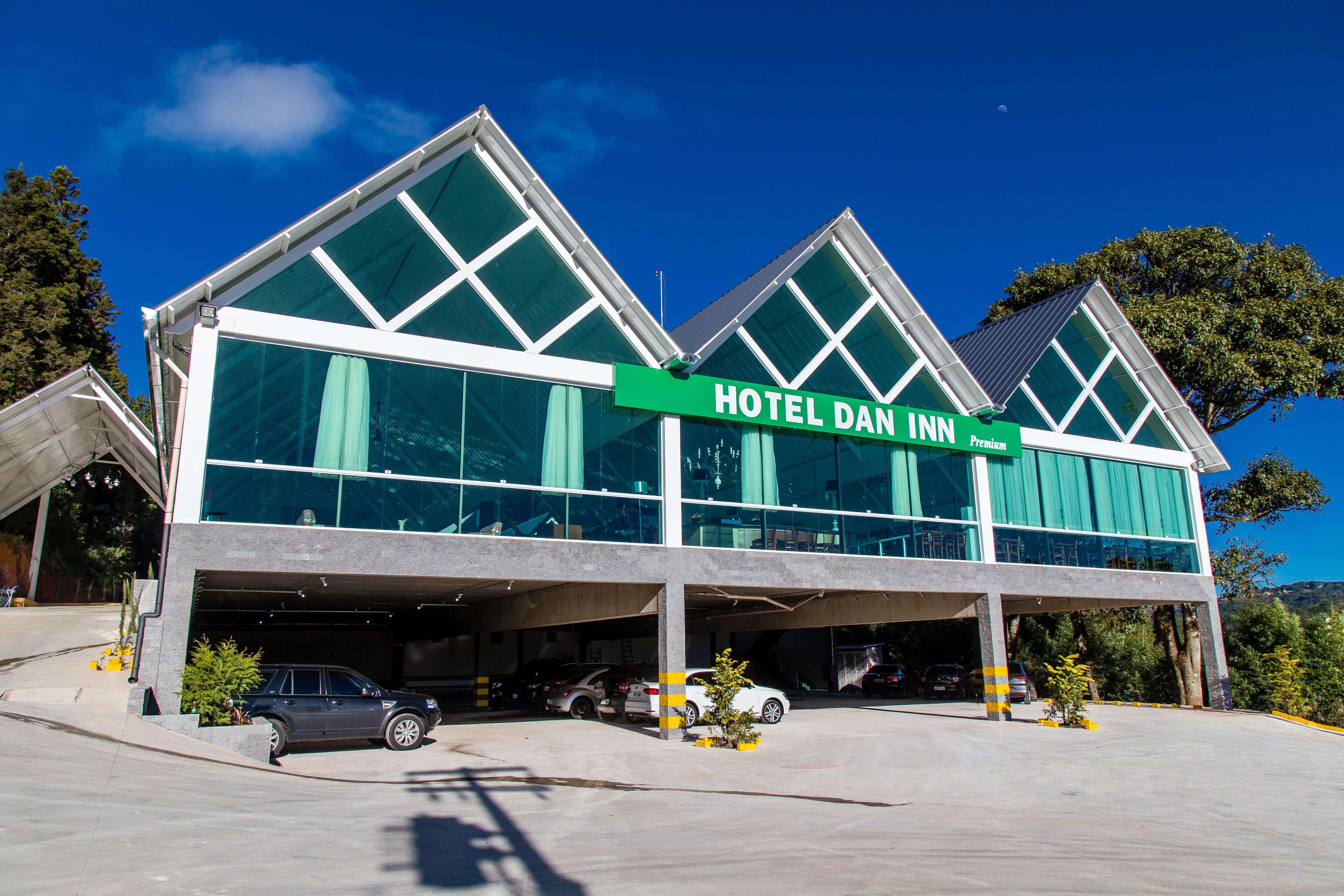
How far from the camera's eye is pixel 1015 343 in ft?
76.4

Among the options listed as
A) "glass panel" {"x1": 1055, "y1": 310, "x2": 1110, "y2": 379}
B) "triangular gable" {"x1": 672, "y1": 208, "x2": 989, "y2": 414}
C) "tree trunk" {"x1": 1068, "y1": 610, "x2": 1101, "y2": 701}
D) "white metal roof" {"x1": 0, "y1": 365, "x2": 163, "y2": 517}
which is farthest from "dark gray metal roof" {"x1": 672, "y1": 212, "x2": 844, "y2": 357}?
"tree trunk" {"x1": 1068, "y1": 610, "x2": 1101, "y2": 701}

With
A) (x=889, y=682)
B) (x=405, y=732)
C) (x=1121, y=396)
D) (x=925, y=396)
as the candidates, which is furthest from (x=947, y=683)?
(x=405, y=732)

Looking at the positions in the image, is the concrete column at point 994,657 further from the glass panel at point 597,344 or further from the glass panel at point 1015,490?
the glass panel at point 597,344

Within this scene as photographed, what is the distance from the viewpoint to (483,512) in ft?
50.3

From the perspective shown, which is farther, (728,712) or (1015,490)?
(1015,490)

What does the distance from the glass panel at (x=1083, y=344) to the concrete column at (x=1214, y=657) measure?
22.9 feet

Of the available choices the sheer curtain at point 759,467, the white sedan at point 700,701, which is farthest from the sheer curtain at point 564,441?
the white sedan at point 700,701

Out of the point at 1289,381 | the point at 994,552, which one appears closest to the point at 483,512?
the point at 994,552

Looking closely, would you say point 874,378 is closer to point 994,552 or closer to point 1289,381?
point 994,552

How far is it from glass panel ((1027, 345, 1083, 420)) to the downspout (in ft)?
60.7

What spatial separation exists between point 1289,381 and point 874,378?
60.0 ft

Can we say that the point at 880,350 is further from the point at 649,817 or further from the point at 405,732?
the point at 649,817

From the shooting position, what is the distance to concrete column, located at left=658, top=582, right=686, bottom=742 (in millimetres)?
16312

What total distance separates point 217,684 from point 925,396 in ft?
50.7
